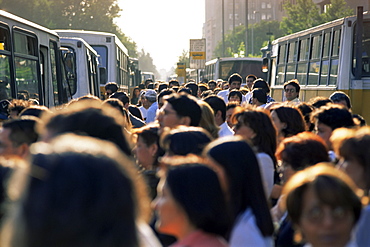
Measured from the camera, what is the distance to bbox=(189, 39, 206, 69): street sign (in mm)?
47594

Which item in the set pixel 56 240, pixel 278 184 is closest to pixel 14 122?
pixel 278 184

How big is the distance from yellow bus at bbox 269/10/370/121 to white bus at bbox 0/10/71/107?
6044mm

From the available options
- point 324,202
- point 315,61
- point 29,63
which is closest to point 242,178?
point 324,202

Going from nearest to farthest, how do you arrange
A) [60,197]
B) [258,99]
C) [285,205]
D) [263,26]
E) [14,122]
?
[60,197] → [285,205] → [14,122] → [258,99] → [263,26]

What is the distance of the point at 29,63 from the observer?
40.7 ft

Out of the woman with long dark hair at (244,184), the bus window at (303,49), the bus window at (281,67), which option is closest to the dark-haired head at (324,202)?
the woman with long dark hair at (244,184)

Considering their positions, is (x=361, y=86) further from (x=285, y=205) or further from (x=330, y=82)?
(x=285, y=205)

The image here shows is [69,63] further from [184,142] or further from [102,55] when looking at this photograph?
[184,142]

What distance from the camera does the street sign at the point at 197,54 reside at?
1874 inches

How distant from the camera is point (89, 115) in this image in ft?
12.5

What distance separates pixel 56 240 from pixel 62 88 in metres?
14.3

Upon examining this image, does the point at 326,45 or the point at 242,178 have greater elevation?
the point at 326,45

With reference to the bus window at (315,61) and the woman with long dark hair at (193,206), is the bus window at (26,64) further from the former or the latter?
the woman with long dark hair at (193,206)

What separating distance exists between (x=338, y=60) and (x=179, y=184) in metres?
13.9
